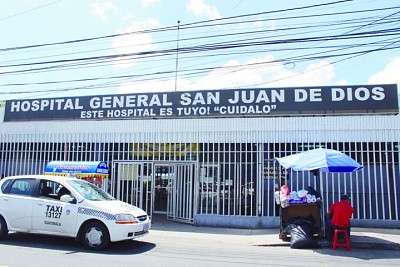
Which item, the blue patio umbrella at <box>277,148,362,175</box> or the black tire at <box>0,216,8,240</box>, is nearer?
the black tire at <box>0,216,8,240</box>

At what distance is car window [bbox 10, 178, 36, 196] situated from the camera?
27.5ft

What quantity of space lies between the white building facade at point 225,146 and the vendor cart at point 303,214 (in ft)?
5.19

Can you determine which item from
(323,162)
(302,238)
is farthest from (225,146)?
(302,238)

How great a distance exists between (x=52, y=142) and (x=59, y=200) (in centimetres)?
642

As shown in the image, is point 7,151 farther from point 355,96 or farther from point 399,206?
point 399,206

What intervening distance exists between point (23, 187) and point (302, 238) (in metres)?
6.56

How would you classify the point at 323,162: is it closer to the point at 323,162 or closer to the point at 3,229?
the point at 323,162

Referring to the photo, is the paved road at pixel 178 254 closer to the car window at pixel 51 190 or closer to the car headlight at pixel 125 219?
the car headlight at pixel 125 219

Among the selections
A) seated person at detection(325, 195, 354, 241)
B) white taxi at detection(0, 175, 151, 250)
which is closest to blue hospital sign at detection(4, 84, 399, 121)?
seated person at detection(325, 195, 354, 241)

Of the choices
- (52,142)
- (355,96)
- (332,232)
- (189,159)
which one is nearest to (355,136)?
(355,96)

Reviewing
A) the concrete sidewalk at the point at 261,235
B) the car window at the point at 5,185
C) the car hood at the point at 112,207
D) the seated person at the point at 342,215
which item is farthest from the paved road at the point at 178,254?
the car window at the point at 5,185

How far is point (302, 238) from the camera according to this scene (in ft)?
28.4

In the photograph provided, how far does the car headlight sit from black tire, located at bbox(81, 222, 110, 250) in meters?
0.31

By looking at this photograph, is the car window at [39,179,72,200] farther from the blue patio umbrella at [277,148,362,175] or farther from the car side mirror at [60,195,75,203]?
the blue patio umbrella at [277,148,362,175]
